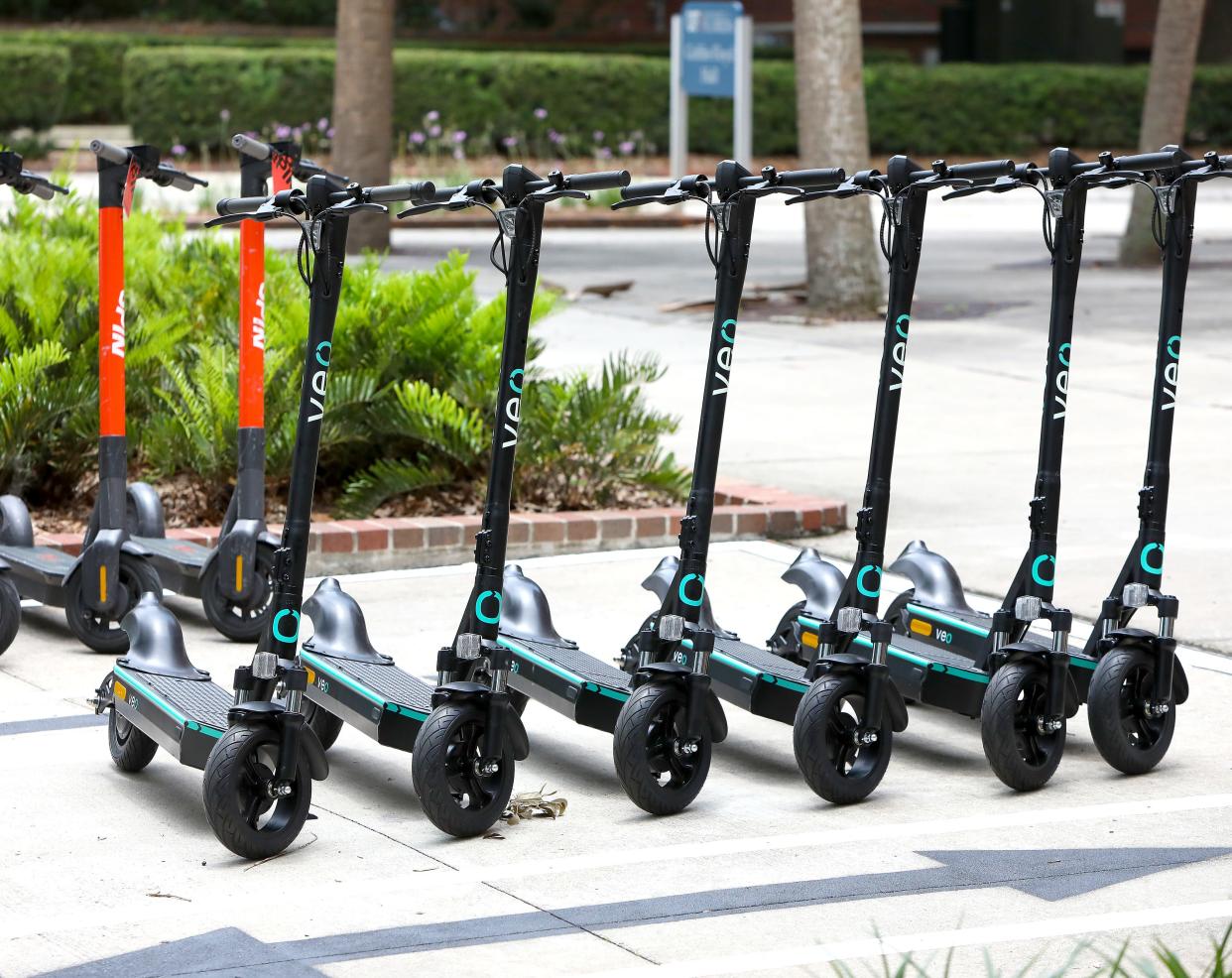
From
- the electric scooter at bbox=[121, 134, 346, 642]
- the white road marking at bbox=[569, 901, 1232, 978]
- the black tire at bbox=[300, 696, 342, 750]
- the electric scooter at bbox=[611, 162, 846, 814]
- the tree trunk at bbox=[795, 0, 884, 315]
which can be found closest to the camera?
the white road marking at bbox=[569, 901, 1232, 978]

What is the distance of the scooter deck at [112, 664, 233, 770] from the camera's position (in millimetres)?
5465

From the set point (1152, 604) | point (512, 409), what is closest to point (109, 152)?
point (512, 409)

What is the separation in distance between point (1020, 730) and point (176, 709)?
230cm

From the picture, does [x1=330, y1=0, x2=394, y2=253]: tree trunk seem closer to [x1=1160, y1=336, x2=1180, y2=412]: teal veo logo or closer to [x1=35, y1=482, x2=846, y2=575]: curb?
[x1=35, y1=482, x2=846, y2=575]: curb

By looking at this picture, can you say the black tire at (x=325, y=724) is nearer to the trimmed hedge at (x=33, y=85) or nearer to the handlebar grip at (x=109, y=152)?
the handlebar grip at (x=109, y=152)

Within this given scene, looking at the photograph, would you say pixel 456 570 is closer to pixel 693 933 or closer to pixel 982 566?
pixel 982 566

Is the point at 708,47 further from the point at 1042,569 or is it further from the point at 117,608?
the point at 1042,569

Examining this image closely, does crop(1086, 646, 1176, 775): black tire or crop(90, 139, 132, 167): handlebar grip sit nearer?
crop(1086, 646, 1176, 775): black tire

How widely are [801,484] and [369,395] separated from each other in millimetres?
2472

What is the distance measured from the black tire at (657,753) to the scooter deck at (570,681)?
0.27m

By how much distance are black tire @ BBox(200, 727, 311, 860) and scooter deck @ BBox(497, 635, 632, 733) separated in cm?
84

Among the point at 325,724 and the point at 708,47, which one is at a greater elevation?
the point at 708,47

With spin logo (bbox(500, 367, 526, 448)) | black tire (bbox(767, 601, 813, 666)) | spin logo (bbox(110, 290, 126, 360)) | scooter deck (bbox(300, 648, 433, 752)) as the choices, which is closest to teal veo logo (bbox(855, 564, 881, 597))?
black tire (bbox(767, 601, 813, 666))

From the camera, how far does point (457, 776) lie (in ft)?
17.7
